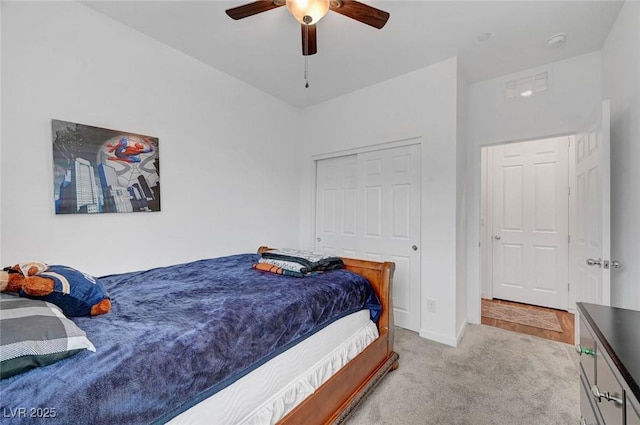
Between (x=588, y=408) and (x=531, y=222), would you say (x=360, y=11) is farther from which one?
(x=531, y=222)

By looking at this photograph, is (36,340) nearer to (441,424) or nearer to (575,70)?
(441,424)

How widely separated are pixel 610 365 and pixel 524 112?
2.89 metres

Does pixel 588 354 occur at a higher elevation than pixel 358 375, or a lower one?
higher

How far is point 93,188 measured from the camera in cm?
201

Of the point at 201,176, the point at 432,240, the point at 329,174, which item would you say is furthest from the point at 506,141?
the point at 201,176

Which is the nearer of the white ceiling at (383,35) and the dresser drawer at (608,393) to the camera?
the dresser drawer at (608,393)

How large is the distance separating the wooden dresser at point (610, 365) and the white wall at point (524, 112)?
2.16m

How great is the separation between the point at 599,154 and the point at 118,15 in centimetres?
368

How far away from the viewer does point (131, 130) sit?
2.25 meters

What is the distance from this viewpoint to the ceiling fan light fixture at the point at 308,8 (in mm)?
1552

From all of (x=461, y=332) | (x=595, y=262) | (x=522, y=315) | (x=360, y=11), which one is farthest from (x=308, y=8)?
(x=522, y=315)

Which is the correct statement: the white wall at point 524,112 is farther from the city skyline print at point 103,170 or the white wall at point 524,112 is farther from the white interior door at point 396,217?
the city skyline print at point 103,170

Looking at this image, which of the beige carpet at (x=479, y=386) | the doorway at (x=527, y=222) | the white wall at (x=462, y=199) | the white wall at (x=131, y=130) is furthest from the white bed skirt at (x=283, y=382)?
the doorway at (x=527, y=222)

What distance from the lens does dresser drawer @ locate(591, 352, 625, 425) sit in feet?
2.37
